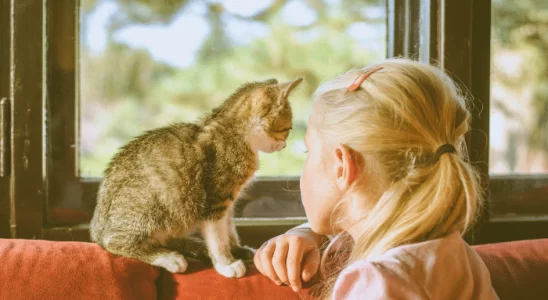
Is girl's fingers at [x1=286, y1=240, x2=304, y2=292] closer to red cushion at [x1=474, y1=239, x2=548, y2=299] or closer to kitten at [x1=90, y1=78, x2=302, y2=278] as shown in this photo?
kitten at [x1=90, y1=78, x2=302, y2=278]

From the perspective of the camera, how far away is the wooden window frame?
1.32 metres

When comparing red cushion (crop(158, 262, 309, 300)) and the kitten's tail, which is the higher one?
the kitten's tail

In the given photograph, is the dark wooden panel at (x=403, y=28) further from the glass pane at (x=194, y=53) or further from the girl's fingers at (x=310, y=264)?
the girl's fingers at (x=310, y=264)

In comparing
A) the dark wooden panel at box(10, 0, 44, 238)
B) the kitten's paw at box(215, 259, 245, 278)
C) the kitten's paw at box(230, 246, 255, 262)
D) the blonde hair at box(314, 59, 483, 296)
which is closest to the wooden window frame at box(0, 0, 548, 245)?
the dark wooden panel at box(10, 0, 44, 238)

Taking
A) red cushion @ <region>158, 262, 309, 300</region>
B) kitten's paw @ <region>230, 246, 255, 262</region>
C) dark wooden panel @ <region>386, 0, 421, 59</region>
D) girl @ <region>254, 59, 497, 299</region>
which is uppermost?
dark wooden panel @ <region>386, 0, 421, 59</region>

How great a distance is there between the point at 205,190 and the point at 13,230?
546 mm

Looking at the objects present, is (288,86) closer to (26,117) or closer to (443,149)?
(443,149)

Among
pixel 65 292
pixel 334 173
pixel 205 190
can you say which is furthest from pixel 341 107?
pixel 65 292

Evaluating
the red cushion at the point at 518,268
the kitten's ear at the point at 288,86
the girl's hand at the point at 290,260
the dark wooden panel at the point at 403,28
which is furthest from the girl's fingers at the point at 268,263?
the dark wooden panel at the point at 403,28

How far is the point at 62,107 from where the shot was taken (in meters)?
1.42

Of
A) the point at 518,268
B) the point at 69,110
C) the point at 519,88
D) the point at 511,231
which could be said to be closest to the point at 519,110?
the point at 519,88

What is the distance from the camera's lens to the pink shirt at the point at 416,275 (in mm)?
768

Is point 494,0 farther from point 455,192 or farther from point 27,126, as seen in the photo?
point 27,126

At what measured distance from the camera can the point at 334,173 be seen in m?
0.95
